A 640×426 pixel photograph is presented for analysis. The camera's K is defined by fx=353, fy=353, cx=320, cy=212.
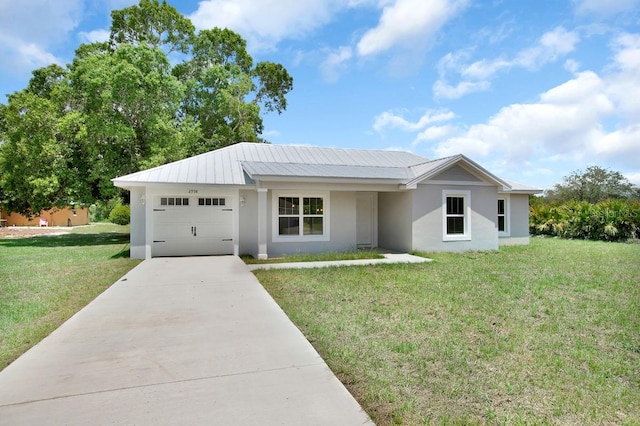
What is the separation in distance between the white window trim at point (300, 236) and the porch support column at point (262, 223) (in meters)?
0.76

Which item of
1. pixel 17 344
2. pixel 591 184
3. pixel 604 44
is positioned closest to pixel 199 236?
pixel 17 344

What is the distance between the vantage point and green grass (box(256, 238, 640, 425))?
320 cm

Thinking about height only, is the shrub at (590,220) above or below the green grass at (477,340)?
above

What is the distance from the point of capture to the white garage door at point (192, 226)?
41.4 feet

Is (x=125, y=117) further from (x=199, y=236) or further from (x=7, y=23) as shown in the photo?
(x=199, y=236)

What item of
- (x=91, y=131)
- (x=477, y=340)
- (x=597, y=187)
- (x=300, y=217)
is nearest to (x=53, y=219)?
(x=91, y=131)

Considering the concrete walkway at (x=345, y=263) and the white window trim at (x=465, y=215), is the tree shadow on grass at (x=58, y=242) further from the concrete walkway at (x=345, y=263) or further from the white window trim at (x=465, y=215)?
the white window trim at (x=465, y=215)

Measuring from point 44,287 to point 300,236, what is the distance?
7735 mm

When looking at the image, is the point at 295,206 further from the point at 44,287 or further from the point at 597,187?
the point at 597,187

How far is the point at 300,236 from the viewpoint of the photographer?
1338 centimetres

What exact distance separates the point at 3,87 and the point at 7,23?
15.0 meters

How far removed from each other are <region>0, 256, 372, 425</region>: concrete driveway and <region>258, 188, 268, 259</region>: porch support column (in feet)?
19.3

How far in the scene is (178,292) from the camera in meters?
7.38

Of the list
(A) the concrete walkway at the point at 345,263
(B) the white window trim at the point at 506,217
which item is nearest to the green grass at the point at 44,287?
(A) the concrete walkway at the point at 345,263
